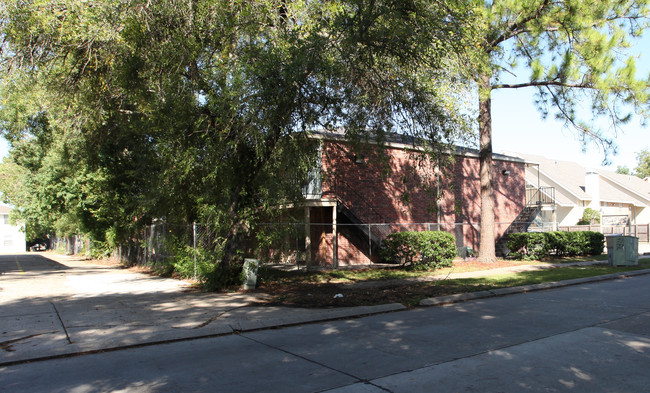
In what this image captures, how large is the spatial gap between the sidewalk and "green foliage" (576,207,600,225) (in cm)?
3012

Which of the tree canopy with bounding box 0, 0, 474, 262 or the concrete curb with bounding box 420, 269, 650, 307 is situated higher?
the tree canopy with bounding box 0, 0, 474, 262

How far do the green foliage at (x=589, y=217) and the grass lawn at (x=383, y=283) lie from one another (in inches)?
853

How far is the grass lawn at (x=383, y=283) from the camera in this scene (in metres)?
11.1

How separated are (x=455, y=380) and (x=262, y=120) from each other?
21.6 feet

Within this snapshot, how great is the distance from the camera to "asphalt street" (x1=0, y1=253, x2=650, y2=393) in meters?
5.13

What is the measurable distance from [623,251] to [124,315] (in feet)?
60.6

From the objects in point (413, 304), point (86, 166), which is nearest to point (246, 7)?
point (413, 304)

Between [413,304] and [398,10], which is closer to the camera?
[398,10]

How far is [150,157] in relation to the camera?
655 inches

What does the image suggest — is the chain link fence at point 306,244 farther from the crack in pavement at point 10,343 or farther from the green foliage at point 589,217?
the green foliage at point 589,217

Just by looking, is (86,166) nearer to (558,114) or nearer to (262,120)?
(262,120)

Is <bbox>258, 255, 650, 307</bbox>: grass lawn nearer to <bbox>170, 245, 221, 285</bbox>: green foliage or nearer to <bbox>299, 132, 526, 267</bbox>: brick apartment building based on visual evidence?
<bbox>170, 245, 221, 285</bbox>: green foliage

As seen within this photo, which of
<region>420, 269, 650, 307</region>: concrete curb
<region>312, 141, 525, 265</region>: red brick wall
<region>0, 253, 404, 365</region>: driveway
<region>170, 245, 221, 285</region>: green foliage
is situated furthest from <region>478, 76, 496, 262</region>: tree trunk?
<region>170, 245, 221, 285</region>: green foliage

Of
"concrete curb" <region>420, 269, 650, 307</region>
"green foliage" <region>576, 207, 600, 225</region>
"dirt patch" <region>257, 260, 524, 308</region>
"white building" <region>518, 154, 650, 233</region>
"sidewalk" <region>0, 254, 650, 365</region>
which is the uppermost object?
"white building" <region>518, 154, 650, 233</region>
